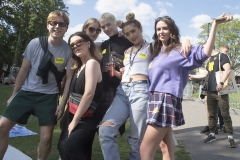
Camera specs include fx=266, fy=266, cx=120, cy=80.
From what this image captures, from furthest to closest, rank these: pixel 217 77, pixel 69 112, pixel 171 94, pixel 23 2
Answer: pixel 23 2
pixel 217 77
pixel 69 112
pixel 171 94

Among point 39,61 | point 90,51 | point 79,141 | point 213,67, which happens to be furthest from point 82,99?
point 213,67

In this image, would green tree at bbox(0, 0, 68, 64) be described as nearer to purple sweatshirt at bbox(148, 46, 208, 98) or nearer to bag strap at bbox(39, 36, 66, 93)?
bag strap at bbox(39, 36, 66, 93)

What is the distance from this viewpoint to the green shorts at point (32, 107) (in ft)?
10.5

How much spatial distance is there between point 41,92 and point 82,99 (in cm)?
80

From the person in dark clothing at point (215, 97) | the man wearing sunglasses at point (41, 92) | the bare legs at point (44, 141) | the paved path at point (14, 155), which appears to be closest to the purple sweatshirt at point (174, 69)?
the man wearing sunglasses at point (41, 92)

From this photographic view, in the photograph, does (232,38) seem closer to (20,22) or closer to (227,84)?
(20,22)

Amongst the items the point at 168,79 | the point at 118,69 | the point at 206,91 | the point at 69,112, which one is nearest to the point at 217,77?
the point at 206,91

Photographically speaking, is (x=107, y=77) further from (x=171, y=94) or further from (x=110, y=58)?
(x=171, y=94)

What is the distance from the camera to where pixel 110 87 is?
356cm

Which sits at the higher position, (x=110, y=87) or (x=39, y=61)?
(x=39, y=61)

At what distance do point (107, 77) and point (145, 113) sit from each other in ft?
2.57

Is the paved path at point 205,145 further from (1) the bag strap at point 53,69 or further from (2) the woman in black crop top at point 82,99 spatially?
(1) the bag strap at point 53,69

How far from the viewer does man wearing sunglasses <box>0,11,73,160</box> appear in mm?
3211

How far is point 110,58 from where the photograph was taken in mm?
3516
